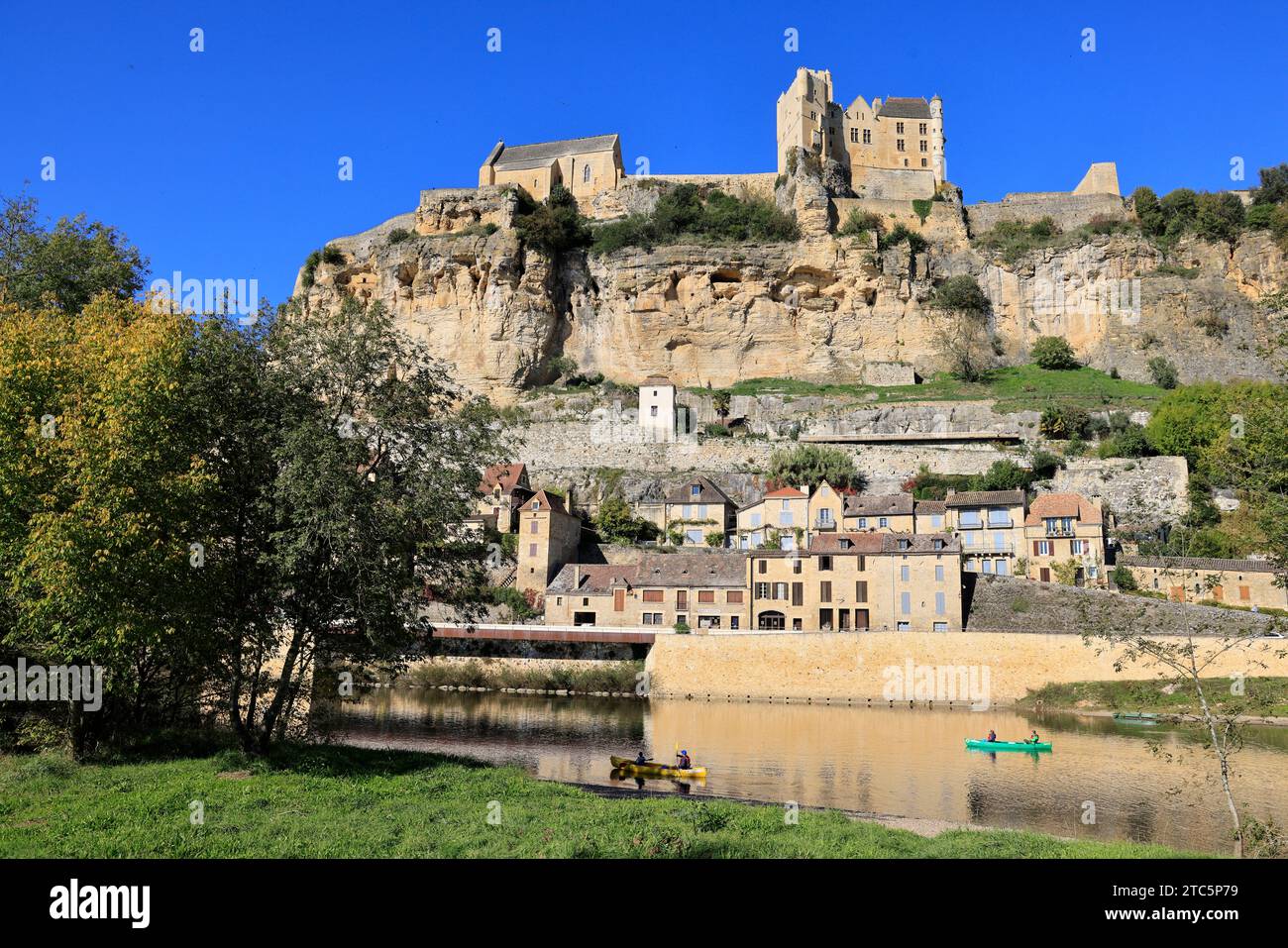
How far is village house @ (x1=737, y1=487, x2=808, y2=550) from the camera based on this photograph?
49750mm

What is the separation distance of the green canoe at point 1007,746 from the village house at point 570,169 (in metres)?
61.2

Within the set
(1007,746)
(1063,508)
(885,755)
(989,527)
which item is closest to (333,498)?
(885,755)

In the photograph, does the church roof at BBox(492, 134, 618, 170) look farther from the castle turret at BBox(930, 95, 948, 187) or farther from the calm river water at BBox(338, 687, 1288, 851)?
the calm river water at BBox(338, 687, 1288, 851)

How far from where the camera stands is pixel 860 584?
1599 inches

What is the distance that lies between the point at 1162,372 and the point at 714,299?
3232cm

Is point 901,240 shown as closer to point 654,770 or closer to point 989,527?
point 989,527

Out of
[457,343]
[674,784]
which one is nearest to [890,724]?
[674,784]

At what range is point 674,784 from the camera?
20.8 m

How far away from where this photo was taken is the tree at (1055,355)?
66625 millimetres

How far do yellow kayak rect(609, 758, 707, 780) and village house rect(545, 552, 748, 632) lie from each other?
19.9 metres

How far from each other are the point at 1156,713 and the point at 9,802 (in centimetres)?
3290

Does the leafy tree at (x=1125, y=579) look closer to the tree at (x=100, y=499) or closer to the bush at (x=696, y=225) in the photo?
the bush at (x=696, y=225)

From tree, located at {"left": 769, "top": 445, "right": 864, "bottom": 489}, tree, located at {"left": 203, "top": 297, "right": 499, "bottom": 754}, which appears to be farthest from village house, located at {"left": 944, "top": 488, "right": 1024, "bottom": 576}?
tree, located at {"left": 203, "top": 297, "right": 499, "bottom": 754}
